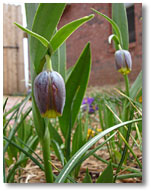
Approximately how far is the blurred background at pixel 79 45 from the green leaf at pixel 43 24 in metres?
0.37

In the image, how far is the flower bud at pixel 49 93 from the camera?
356 millimetres

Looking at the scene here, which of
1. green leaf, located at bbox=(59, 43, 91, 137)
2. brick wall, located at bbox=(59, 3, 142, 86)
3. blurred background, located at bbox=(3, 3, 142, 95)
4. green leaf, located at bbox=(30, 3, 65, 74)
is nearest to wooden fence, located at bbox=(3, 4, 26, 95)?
blurred background, located at bbox=(3, 3, 142, 95)

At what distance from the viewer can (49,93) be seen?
356 mm

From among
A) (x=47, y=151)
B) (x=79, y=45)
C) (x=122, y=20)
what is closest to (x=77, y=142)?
(x=47, y=151)

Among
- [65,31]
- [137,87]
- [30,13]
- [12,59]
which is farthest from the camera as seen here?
[12,59]

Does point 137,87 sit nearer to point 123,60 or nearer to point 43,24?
point 123,60

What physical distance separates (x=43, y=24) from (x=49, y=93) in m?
0.12

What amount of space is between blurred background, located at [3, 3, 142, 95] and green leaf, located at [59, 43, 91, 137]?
0.23m

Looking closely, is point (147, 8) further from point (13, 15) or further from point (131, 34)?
point (13, 15)

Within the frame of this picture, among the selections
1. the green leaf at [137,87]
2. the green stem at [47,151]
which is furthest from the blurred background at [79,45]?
the green stem at [47,151]

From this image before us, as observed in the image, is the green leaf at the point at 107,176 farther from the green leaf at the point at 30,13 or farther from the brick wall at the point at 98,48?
the brick wall at the point at 98,48

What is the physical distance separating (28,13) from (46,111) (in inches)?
8.7

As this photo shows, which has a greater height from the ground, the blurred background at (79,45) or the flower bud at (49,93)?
the blurred background at (79,45)

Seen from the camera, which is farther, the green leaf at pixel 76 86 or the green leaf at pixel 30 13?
the green leaf at pixel 76 86
